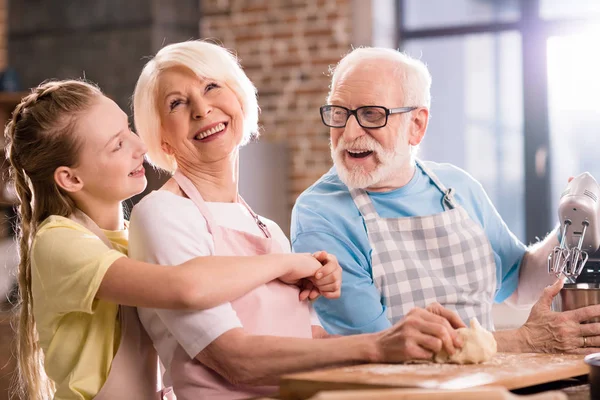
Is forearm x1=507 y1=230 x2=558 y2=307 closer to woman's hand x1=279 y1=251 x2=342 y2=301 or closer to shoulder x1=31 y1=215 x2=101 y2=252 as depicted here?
woman's hand x1=279 y1=251 x2=342 y2=301

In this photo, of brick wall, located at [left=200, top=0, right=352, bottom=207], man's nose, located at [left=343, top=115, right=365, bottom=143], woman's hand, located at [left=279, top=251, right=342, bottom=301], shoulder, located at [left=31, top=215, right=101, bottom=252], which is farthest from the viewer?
brick wall, located at [left=200, top=0, right=352, bottom=207]

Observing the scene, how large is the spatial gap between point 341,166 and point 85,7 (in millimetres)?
3577

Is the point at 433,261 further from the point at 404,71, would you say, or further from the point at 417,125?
the point at 404,71

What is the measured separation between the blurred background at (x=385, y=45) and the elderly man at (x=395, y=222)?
2.46m

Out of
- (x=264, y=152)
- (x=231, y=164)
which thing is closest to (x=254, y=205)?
(x=264, y=152)

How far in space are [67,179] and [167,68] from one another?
359mm

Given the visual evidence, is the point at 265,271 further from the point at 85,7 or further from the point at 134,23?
the point at 85,7

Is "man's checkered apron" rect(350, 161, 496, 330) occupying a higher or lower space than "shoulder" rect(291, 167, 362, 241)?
lower

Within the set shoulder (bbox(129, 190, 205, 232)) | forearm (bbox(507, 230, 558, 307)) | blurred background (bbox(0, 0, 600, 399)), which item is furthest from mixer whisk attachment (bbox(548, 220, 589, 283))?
blurred background (bbox(0, 0, 600, 399))

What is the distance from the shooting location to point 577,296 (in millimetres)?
2051

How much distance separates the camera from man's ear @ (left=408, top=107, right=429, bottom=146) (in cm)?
256

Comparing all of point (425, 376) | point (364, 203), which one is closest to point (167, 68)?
point (364, 203)

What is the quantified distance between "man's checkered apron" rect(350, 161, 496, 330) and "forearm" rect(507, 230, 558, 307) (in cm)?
12

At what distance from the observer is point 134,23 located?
5281 millimetres
